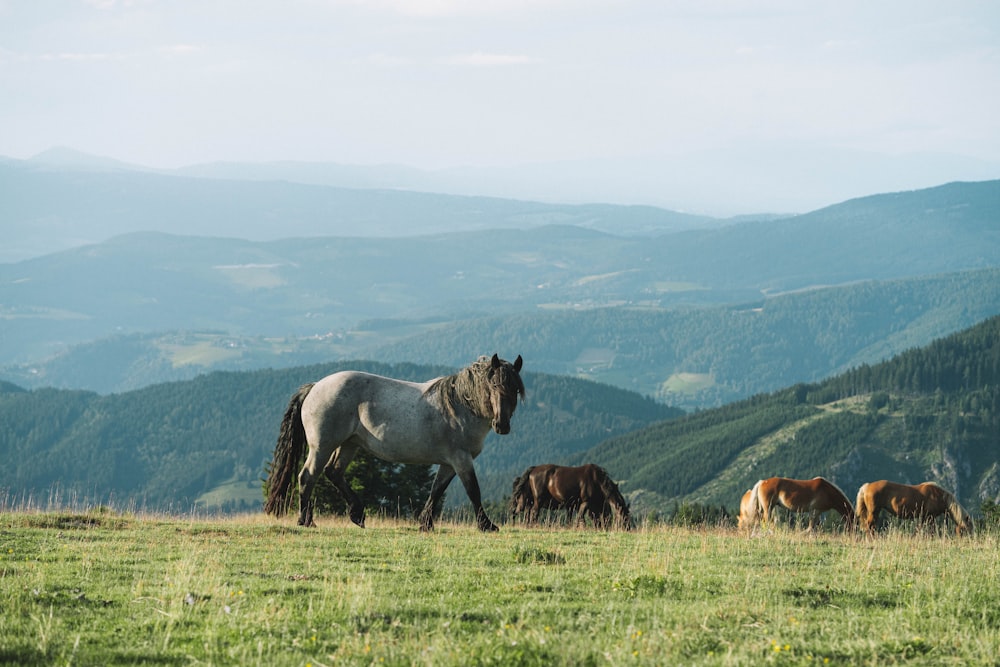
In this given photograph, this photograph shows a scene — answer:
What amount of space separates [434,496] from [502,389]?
7.86 feet

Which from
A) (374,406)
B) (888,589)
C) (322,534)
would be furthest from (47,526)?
(888,589)

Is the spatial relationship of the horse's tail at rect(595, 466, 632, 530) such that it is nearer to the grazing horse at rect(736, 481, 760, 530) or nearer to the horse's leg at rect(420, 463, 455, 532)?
the grazing horse at rect(736, 481, 760, 530)

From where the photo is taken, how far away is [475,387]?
63.6ft

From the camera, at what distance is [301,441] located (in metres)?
21.0

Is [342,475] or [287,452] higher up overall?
[287,452]

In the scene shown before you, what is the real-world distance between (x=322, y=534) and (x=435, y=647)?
923 centimetres

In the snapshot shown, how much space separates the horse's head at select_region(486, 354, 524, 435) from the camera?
18.9 metres

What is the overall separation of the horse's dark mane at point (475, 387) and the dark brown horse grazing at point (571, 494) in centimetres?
649

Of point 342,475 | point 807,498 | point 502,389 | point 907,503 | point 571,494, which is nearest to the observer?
point 502,389

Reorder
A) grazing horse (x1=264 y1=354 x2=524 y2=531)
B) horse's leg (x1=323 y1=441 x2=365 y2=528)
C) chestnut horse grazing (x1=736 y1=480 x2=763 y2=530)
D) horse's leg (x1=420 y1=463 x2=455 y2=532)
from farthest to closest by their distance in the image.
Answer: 1. chestnut horse grazing (x1=736 y1=480 x2=763 y2=530)
2. horse's leg (x1=323 y1=441 x2=365 y2=528)
3. horse's leg (x1=420 y1=463 x2=455 y2=532)
4. grazing horse (x1=264 y1=354 x2=524 y2=531)

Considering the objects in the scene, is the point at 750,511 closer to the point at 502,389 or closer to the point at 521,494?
the point at 521,494

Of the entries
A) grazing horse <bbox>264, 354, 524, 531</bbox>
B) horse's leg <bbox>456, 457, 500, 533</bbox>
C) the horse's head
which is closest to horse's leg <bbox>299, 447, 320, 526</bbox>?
grazing horse <bbox>264, 354, 524, 531</bbox>

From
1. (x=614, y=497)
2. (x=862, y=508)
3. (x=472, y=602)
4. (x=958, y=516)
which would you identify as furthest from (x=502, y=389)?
(x=958, y=516)

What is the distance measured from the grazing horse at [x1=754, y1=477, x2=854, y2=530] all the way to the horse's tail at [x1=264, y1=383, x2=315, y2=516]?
1043 centimetres
